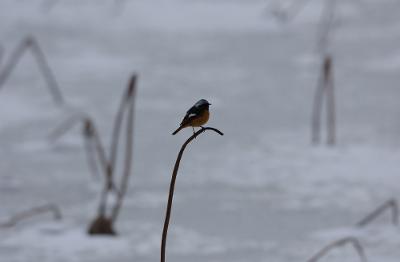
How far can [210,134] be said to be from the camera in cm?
369

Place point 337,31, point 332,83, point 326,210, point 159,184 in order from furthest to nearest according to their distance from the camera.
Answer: point 337,31
point 332,83
point 159,184
point 326,210

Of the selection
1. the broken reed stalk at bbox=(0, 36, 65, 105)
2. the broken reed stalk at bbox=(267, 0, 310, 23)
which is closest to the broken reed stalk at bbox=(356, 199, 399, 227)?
the broken reed stalk at bbox=(0, 36, 65, 105)

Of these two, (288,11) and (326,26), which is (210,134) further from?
(288,11)

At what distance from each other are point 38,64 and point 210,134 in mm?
1186

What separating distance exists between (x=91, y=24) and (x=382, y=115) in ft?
6.15

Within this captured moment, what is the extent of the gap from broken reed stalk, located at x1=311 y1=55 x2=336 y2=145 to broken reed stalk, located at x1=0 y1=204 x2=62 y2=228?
4.06 feet

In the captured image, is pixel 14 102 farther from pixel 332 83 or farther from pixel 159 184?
pixel 332 83

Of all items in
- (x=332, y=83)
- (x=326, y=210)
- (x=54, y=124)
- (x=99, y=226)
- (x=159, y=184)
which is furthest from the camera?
(x=332, y=83)

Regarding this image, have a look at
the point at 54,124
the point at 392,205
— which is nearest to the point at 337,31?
the point at 54,124

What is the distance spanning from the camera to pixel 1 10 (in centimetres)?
496

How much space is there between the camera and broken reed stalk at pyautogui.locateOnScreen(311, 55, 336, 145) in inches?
141

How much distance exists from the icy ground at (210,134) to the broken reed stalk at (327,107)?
5 centimetres

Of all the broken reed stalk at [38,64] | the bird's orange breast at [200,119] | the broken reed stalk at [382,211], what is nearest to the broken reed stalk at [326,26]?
the broken reed stalk at [38,64]

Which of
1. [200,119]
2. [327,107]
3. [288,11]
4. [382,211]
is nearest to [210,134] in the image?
[327,107]
